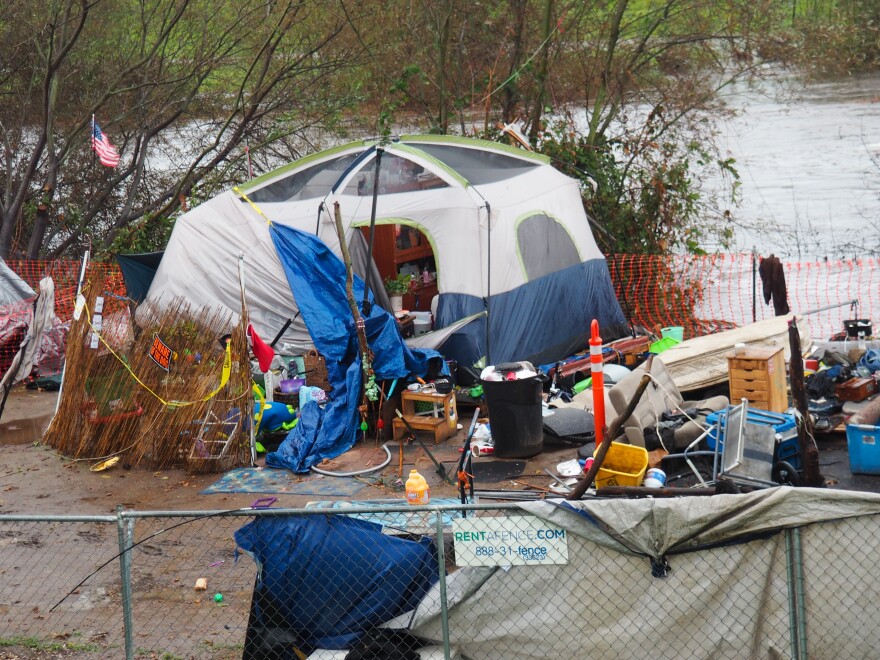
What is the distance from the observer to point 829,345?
997 cm

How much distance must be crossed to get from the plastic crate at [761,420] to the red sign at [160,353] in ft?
15.1

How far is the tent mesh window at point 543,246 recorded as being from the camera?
10.9 meters

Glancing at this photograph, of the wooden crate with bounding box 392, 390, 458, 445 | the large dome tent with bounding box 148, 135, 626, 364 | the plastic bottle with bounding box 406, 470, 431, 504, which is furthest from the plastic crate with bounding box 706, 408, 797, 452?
the large dome tent with bounding box 148, 135, 626, 364

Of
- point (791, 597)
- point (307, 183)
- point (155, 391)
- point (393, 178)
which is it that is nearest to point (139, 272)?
point (307, 183)

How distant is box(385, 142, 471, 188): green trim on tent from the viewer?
10742 millimetres

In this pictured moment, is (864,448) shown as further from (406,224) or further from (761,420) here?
(406,224)

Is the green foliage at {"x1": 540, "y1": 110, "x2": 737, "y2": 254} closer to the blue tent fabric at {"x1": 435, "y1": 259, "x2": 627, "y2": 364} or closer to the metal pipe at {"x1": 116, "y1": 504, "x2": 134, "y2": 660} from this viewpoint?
the blue tent fabric at {"x1": 435, "y1": 259, "x2": 627, "y2": 364}

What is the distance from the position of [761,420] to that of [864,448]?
76 centimetres

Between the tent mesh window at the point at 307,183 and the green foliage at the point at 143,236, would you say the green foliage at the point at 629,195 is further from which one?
the green foliage at the point at 143,236

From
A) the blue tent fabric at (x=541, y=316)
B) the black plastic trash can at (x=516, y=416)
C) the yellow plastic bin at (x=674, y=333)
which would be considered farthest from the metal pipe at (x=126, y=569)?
the yellow plastic bin at (x=674, y=333)

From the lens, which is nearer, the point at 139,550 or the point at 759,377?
the point at 139,550

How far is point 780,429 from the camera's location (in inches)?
287

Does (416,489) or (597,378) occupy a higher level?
(597,378)

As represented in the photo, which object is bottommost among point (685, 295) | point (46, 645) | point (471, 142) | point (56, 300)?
point (46, 645)
